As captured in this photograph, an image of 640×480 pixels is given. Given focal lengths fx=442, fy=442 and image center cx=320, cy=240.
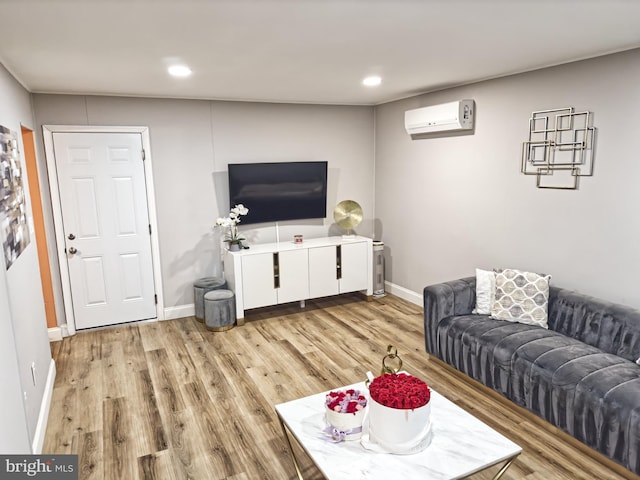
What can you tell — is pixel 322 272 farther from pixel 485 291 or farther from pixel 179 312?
pixel 485 291

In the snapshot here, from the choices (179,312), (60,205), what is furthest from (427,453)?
(60,205)

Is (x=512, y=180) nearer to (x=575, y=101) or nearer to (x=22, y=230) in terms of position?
(x=575, y=101)

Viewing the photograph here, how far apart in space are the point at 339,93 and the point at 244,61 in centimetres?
167

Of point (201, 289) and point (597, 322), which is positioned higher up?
point (597, 322)

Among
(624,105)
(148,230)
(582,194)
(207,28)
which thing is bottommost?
(148,230)

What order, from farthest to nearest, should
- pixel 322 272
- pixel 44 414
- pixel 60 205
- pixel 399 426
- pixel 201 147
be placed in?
1. pixel 322 272
2. pixel 201 147
3. pixel 60 205
4. pixel 44 414
5. pixel 399 426

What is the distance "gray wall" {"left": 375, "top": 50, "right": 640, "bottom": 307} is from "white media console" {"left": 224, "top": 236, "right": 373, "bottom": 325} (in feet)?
1.81

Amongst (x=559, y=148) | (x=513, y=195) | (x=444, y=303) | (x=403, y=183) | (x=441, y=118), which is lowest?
(x=444, y=303)

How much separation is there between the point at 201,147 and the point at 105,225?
1.27 m

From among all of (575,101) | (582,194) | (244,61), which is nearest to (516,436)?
(582,194)

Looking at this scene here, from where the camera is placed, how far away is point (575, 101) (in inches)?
128

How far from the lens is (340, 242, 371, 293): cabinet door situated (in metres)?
5.15

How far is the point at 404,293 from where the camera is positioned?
5340 millimetres

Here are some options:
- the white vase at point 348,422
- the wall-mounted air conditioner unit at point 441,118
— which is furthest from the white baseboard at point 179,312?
the white vase at point 348,422
